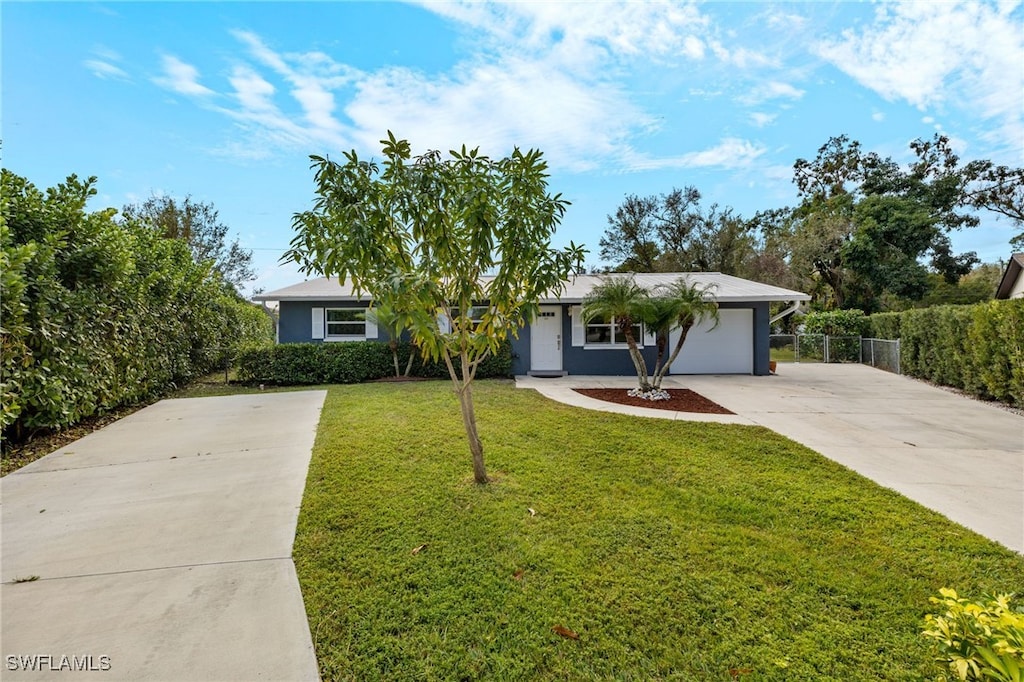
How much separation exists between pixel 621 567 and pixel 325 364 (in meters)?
10.3

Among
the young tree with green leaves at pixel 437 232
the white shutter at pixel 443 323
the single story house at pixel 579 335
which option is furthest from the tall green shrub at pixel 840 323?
the young tree with green leaves at pixel 437 232

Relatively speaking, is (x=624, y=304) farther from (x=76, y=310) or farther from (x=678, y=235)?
(x=678, y=235)

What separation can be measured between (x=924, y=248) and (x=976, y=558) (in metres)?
27.3

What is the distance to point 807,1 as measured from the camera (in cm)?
724

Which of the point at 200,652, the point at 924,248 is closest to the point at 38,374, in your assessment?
the point at 200,652

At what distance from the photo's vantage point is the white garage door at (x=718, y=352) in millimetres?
13203

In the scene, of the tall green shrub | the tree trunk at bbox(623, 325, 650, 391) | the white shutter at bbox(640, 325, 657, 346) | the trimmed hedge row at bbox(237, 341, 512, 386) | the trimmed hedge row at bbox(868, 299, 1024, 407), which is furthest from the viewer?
the tall green shrub

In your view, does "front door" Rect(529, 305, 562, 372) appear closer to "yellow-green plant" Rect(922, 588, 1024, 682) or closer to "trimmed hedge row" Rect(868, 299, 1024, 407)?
"trimmed hedge row" Rect(868, 299, 1024, 407)

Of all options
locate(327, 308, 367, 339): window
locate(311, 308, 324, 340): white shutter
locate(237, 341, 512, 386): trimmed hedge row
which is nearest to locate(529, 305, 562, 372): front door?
locate(237, 341, 512, 386): trimmed hedge row

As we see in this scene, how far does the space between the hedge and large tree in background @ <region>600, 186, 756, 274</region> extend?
79.3 ft

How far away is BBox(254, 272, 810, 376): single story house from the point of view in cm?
1272

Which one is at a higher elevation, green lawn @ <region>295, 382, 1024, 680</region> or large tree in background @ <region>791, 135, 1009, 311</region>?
large tree in background @ <region>791, 135, 1009, 311</region>

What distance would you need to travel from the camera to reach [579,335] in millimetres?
13016

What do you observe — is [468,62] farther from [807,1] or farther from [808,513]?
[808,513]
